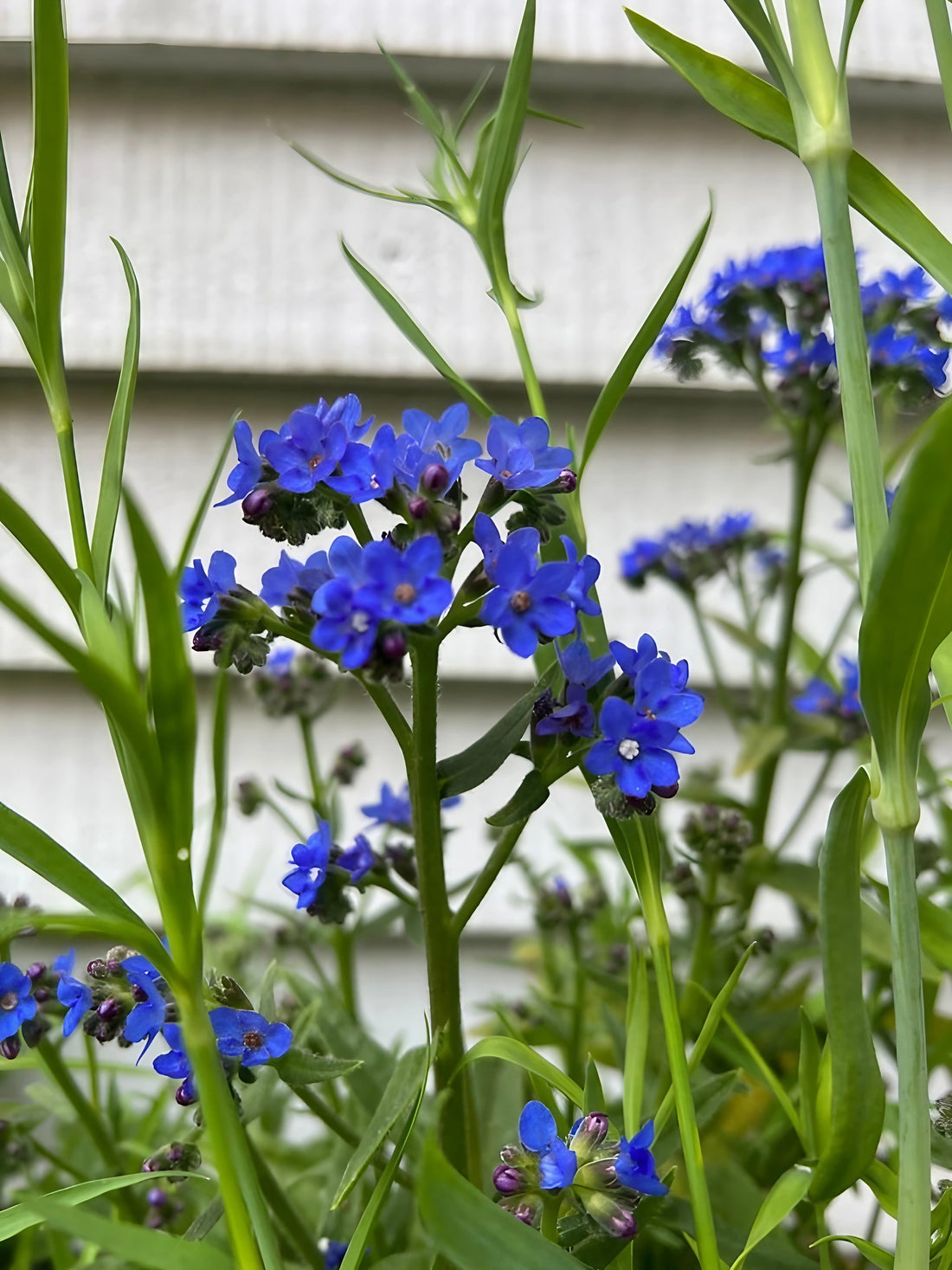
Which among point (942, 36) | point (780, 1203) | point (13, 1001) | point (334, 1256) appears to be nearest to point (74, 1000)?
point (13, 1001)

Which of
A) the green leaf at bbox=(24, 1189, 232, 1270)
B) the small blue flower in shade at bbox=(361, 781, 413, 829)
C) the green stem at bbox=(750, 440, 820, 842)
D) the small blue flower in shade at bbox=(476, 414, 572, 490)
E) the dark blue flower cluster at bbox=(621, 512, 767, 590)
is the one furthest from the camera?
the dark blue flower cluster at bbox=(621, 512, 767, 590)

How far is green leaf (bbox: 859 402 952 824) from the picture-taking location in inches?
9.4

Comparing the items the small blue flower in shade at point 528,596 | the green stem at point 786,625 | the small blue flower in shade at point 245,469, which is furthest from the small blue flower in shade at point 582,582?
the green stem at point 786,625

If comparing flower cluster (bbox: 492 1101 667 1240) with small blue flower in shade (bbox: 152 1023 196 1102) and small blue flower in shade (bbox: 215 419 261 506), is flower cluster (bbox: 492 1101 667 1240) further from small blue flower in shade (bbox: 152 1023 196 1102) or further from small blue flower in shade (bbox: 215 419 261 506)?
small blue flower in shade (bbox: 215 419 261 506)

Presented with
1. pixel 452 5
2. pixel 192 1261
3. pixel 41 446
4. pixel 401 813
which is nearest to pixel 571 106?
pixel 452 5

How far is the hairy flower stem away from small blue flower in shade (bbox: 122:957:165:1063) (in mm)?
92

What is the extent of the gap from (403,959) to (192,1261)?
82cm

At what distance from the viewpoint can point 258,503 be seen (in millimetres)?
317

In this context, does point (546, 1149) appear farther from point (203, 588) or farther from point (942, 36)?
point (942, 36)

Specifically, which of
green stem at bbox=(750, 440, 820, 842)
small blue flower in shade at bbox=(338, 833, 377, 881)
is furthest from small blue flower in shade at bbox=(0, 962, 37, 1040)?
green stem at bbox=(750, 440, 820, 842)

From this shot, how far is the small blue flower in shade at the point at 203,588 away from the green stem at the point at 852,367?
0.64ft

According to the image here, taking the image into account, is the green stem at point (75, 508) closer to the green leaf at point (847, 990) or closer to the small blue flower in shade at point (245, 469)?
the small blue flower in shade at point (245, 469)

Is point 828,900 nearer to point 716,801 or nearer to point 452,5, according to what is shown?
point 716,801

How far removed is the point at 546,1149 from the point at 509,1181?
0.6 inches
